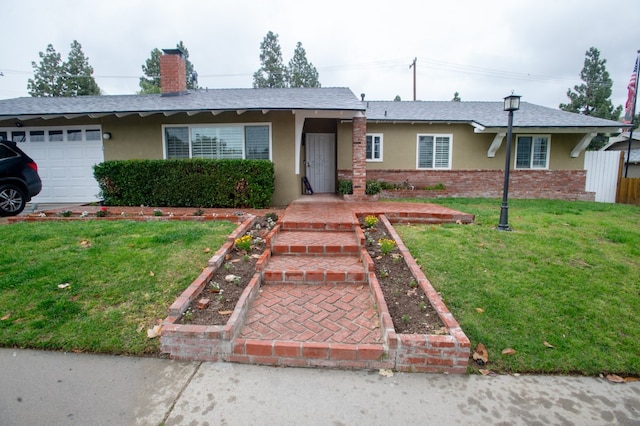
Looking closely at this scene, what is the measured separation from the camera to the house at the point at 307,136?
912 centimetres

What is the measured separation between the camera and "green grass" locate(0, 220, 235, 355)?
2.91 metres

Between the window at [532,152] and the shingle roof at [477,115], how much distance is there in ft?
2.67

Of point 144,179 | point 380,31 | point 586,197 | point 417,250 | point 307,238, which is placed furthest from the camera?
point 380,31

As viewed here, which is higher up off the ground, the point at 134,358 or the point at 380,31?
the point at 380,31

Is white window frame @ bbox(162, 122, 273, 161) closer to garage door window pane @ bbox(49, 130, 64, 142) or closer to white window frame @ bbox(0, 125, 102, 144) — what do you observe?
white window frame @ bbox(0, 125, 102, 144)

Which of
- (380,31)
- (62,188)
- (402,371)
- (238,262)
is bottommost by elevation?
(402,371)

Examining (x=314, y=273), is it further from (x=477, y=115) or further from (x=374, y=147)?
(x=477, y=115)

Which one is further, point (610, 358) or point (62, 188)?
point (62, 188)

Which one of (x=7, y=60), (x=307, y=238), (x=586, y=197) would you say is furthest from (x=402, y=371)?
(x=7, y=60)

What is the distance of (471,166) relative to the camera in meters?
13.1

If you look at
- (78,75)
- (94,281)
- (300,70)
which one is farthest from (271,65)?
(94,281)

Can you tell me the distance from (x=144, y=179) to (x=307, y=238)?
5464 mm

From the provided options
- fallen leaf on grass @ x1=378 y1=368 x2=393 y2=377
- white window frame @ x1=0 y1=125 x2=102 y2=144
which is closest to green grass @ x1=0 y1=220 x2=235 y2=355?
fallen leaf on grass @ x1=378 y1=368 x2=393 y2=377

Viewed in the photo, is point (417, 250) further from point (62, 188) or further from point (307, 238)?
point (62, 188)
